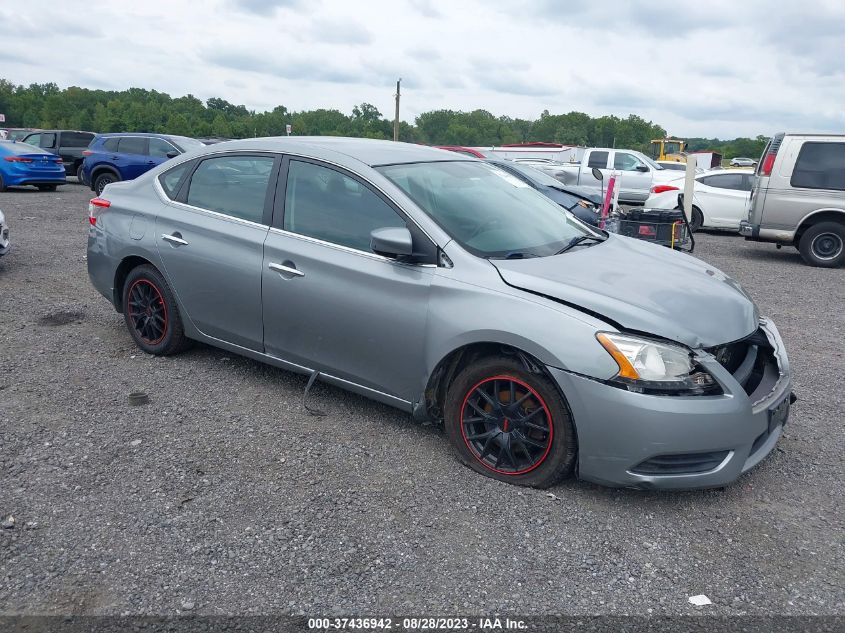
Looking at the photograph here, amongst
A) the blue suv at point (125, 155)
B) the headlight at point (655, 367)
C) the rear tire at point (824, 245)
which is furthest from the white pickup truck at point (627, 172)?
the headlight at point (655, 367)

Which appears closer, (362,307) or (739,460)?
(739,460)

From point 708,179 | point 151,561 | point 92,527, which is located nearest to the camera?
point 151,561

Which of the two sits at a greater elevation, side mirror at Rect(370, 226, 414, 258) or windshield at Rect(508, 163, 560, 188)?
windshield at Rect(508, 163, 560, 188)

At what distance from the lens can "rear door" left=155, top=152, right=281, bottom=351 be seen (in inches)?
181

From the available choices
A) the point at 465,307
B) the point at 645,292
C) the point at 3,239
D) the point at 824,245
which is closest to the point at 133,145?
the point at 3,239

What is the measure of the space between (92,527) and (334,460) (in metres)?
1.21

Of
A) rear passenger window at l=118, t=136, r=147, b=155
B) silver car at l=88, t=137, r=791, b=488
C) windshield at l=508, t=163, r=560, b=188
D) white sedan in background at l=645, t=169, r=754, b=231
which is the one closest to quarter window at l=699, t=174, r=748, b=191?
white sedan in background at l=645, t=169, r=754, b=231

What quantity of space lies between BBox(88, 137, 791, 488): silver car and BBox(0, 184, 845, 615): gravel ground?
0.26 meters

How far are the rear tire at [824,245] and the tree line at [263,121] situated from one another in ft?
182

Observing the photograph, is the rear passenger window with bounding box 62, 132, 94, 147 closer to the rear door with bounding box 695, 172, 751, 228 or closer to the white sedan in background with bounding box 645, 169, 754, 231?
the white sedan in background with bounding box 645, 169, 754, 231

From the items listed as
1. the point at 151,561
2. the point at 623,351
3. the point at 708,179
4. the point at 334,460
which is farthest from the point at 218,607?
the point at 708,179

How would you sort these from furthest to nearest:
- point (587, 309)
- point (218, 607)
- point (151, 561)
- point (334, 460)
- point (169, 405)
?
point (169, 405)
point (334, 460)
point (587, 309)
point (151, 561)
point (218, 607)

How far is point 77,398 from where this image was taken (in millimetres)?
4672

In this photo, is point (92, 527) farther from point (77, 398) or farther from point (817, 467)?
point (817, 467)
